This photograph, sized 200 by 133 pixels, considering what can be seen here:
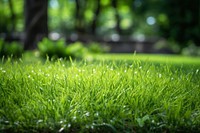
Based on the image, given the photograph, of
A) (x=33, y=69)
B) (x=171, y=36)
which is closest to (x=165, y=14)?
(x=171, y=36)

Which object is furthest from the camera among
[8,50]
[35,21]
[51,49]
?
[35,21]

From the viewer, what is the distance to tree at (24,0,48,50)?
42.1ft

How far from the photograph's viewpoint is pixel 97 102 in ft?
11.3

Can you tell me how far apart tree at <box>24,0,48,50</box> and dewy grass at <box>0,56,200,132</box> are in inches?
351

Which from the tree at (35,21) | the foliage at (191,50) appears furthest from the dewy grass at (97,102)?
the foliage at (191,50)

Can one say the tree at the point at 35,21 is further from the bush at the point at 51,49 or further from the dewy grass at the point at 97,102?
the dewy grass at the point at 97,102

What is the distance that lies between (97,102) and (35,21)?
388 inches

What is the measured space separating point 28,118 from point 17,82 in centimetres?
75

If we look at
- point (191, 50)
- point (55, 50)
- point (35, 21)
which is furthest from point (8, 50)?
point (191, 50)

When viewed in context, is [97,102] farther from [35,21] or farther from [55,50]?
[35,21]

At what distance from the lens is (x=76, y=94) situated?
3422mm

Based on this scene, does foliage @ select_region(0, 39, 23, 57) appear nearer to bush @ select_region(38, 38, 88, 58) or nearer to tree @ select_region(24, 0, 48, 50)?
bush @ select_region(38, 38, 88, 58)

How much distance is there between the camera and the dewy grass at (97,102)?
10.2 ft

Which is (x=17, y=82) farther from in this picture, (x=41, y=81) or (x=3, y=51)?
(x=3, y=51)
